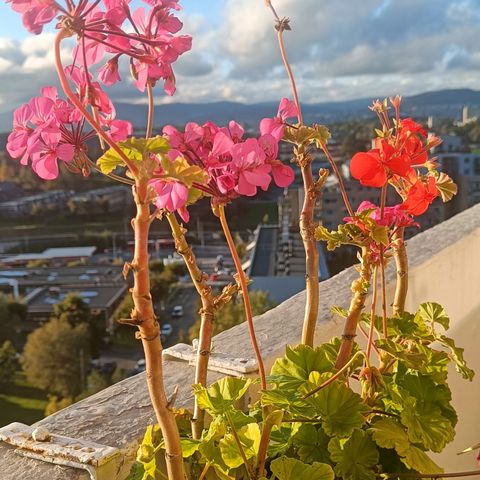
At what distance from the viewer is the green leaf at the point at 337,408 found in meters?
0.57

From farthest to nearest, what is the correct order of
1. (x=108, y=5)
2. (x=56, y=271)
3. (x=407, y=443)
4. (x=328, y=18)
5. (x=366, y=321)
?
1. (x=56, y=271)
2. (x=328, y=18)
3. (x=366, y=321)
4. (x=407, y=443)
5. (x=108, y=5)

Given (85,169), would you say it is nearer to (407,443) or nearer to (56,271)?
(407,443)

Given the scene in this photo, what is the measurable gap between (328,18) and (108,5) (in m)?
0.66

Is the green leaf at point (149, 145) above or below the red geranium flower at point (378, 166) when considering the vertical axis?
above

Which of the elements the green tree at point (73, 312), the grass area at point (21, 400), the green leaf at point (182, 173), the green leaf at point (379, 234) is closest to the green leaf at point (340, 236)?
the green leaf at point (379, 234)

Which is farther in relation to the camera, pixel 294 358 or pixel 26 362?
pixel 26 362

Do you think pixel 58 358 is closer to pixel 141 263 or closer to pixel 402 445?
pixel 402 445

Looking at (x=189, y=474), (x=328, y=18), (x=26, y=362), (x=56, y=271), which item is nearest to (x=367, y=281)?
(x=189, y=474)

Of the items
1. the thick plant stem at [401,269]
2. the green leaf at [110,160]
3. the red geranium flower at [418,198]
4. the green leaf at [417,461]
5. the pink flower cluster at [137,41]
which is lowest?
the green leaf at [417,461]

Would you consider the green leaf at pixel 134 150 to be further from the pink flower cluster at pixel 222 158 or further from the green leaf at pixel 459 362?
the green leaf at pixel 459 362

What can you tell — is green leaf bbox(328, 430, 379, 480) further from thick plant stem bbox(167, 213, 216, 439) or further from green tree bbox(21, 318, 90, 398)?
green tree bbox(21, 318, 90, 398)

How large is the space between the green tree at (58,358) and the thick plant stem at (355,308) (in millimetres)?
23262

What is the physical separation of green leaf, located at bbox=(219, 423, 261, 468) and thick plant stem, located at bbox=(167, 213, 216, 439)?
0.06 metres

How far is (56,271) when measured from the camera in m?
26.8
